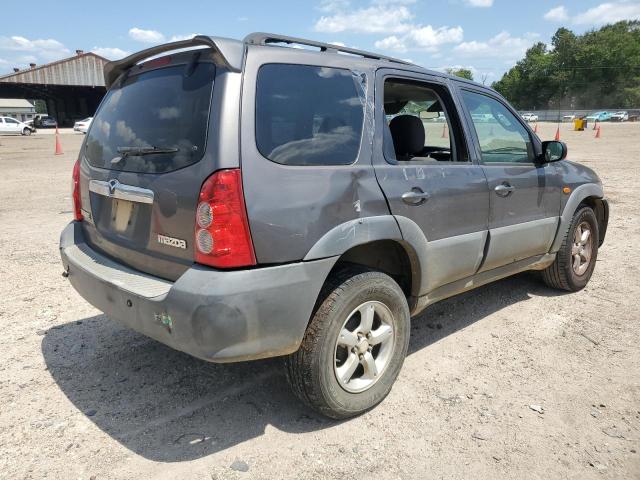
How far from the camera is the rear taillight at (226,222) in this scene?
220cm

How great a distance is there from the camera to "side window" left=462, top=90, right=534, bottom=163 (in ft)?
11.9

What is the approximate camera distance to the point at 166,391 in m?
3.02

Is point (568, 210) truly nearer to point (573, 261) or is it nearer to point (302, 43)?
point (573, 261)

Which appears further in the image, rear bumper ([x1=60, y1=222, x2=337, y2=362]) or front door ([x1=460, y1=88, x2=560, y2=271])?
front door ([x1=460, y1=88, x2=560, y2=271])

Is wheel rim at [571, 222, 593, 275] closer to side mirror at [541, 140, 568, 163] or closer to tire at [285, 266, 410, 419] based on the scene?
side mirror at [541, 140, 568, 163]

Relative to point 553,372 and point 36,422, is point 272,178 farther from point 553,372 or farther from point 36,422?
point 553,372

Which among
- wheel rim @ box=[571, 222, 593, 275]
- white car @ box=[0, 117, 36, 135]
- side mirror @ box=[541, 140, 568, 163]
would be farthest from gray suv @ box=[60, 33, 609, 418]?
white car @ box=[0, 117, 36, 135]

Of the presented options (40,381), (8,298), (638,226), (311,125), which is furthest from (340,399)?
(638,226)

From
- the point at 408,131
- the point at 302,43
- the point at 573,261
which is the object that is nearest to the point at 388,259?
the point at 408,131

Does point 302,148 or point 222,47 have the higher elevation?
point 222,47

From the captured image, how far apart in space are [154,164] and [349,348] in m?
1.42

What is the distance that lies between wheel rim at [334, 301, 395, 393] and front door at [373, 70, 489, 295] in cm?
41

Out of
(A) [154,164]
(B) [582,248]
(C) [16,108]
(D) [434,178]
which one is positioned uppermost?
(C) [16,108]

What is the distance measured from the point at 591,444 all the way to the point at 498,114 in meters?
2.47
